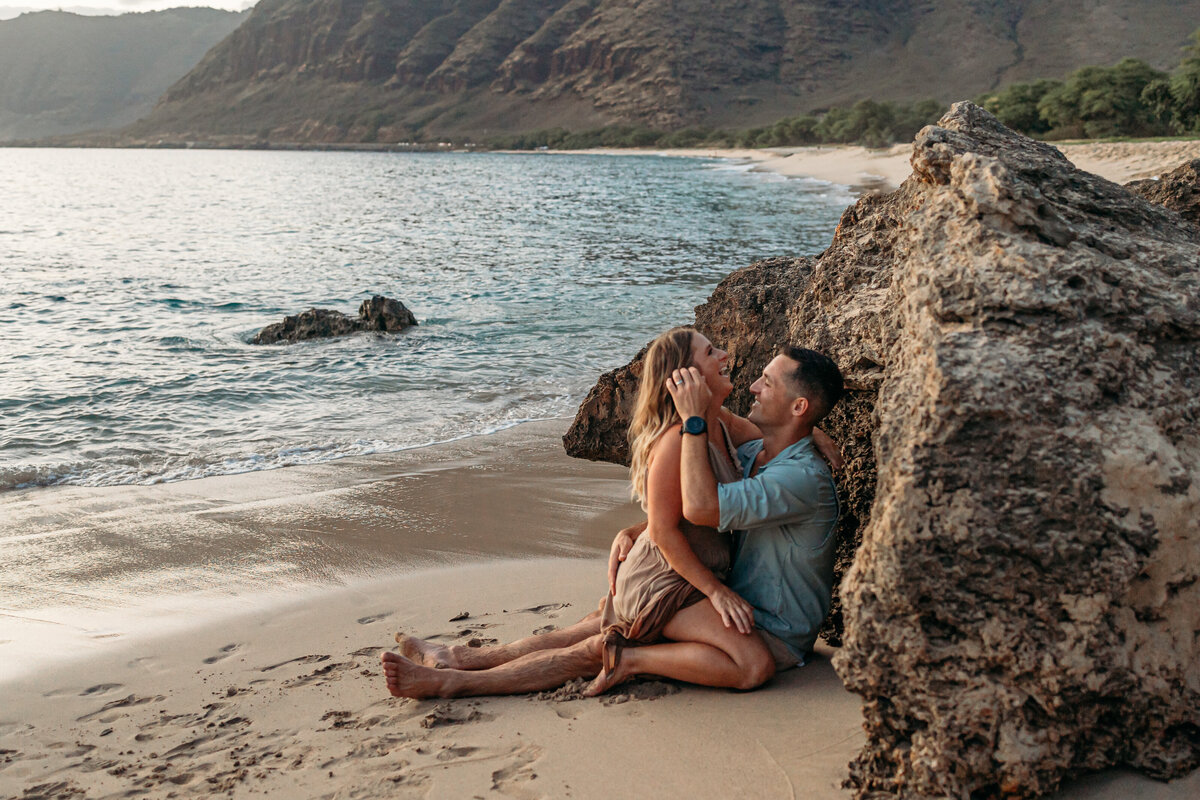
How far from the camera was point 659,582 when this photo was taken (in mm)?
3158

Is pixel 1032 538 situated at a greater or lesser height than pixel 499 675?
greater

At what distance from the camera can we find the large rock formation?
2.17m

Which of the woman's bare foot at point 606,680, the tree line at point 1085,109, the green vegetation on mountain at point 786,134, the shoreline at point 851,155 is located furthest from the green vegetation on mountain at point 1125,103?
the woman's bare foot at point 606,680

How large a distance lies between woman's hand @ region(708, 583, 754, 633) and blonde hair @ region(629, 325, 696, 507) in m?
0.41

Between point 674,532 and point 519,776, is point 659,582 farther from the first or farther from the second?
point 519,776

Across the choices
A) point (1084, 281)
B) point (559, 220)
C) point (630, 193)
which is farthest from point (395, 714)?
point (630, 193)

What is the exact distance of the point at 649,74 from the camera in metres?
116

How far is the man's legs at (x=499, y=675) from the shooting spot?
320cm

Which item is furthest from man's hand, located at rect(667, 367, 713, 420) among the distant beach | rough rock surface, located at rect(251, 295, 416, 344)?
rough rock surface, located at rect(251, 295, 416, 344)

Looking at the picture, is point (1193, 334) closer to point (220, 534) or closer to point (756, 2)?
point (220, 534)

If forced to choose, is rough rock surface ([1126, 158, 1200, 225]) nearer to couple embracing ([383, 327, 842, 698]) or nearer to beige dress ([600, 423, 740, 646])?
couple embracing ([383, 327, 842, 698])

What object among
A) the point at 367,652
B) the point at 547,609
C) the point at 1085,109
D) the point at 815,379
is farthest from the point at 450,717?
the point at 1085,109

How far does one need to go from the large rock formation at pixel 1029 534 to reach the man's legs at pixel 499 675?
3.54 ft

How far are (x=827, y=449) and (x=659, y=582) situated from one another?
2.49 feet
